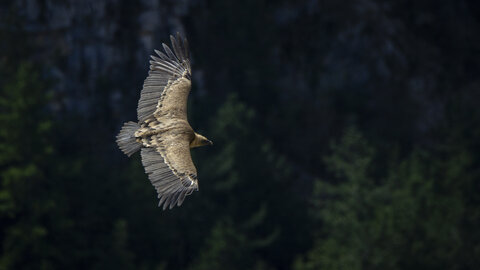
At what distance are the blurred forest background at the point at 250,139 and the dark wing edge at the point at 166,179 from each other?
2577cm

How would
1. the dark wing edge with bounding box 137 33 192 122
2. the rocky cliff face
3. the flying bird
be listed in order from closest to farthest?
the flying bird → the dark wing edge with bounding box 137 33 192 122 → the rocky cliff face

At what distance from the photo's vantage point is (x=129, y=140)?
1344 cm

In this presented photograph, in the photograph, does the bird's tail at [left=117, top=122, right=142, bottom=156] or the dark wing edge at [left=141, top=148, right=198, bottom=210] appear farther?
the bird's tail at [left=117, top=122, right=142, bottom=156]

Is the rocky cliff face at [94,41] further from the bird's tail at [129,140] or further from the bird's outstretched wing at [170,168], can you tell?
the bird's outstretched wing at [170,168]

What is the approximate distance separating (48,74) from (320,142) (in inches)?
914

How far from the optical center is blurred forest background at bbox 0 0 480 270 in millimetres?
40781

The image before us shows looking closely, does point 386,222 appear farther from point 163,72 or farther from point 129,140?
point 129,140

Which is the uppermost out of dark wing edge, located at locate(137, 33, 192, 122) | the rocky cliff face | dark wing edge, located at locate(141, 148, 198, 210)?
the rocky cliff face

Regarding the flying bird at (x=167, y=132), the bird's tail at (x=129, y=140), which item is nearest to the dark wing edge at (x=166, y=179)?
the flying bird at (x=167, y=132)

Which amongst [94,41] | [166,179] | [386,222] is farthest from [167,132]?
[94,41]

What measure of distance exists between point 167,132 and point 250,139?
36.6 meters

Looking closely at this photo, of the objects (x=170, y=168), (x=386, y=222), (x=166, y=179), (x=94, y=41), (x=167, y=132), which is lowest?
(x=166, y=179)

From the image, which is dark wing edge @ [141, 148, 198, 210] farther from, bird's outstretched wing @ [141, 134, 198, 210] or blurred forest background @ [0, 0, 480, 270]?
blurred forest background @ [0, 0, 480, 270]

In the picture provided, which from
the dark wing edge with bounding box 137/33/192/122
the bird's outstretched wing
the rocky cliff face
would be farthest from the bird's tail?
the rocky cliff face
